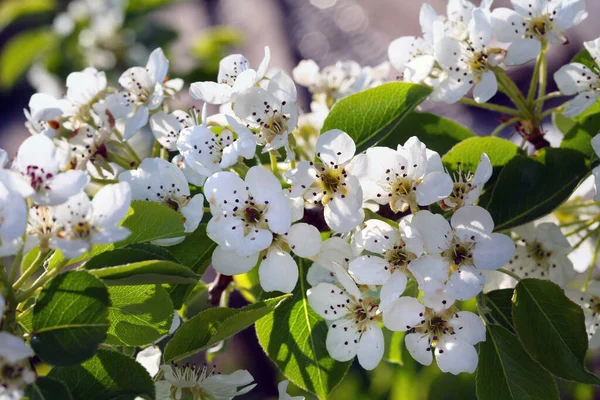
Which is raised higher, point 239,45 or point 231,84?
point 231,84

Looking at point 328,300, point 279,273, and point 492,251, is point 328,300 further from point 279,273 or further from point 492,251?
point 492,251

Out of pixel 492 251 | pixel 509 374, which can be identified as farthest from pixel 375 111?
pixel 509 374

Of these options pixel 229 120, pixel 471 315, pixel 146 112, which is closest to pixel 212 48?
pixel 146 112

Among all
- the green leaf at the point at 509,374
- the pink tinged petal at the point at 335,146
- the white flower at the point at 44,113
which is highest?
the pink tinged petal at the point at 335,146

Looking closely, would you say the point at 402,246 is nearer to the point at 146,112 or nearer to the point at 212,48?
the point at 146,112

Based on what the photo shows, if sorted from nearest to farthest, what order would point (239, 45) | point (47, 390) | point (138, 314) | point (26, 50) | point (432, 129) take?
point (47, 390) < point (138, 314) < point (432, 129) < point (26, 50) < point (239, 45)

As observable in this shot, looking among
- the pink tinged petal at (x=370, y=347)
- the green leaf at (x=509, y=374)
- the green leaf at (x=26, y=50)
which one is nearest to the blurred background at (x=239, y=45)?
the green leaf at (x=26, y=50)

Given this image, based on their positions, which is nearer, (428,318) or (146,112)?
(428,318)

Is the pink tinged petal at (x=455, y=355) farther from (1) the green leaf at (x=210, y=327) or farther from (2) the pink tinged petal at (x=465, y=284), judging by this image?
(1) the green leaf at (x=210, y=327)
